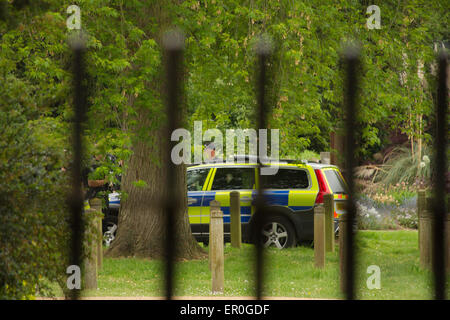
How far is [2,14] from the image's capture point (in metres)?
3.83

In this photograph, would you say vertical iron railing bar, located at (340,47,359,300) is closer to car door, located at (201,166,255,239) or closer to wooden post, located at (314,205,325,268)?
wooden post, located at (314,205,325,268)

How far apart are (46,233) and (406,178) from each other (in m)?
11.8

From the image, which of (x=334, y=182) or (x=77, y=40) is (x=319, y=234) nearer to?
(x=334, y=182)

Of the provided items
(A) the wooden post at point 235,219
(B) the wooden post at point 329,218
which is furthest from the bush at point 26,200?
(B) the wooden post at point 329,218

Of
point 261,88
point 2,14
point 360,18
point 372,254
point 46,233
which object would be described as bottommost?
point 372,254

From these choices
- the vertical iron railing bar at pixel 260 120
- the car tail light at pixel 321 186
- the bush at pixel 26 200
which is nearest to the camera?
the bush at pixel 26 200

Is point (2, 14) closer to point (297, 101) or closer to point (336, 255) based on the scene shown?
point (297, 101)

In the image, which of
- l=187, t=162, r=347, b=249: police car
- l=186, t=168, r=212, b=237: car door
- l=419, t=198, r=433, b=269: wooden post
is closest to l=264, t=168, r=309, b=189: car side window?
l=187, t=162, r=347, b=249: police car

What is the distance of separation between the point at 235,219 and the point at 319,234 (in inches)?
78.0

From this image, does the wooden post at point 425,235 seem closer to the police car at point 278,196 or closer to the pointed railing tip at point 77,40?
the police car at point 278,196

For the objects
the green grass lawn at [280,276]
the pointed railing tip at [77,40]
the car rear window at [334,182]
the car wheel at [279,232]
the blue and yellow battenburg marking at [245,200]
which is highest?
the pointed railing tip at [77,40]

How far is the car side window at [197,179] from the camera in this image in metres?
11.1

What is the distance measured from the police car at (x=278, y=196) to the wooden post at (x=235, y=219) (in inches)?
21.0
